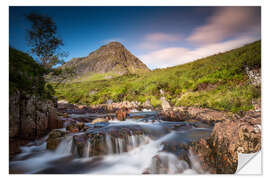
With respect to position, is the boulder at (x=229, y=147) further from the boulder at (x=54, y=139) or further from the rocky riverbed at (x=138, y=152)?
the boulder at (x=54, y=139)

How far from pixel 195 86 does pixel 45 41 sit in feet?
17.8

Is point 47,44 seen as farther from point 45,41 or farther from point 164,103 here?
point 164,103

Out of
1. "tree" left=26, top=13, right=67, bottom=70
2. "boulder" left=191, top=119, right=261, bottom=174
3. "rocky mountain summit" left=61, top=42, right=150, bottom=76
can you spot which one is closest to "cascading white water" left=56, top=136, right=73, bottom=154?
"tree" left=26, top=13, right=67, bottom=70

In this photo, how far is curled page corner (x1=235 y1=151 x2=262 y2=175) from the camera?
1.77 meters

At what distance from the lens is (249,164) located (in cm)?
181

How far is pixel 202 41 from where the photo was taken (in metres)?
3.08

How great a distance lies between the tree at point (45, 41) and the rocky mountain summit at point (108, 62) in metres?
0.40

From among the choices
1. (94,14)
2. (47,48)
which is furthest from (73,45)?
(94,14)

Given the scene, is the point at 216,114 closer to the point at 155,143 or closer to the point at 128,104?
the point at 155,143

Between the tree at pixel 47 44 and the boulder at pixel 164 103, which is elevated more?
the tree at pixel 47 44

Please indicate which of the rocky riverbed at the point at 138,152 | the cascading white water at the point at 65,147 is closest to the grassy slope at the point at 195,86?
the rocky riverbed at the point at 138,152

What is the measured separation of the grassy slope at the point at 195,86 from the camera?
3.16 meters

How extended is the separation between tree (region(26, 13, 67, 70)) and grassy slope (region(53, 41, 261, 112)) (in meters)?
0.96
